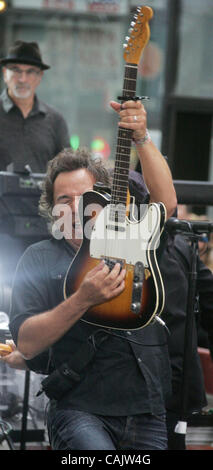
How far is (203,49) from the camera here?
29.8ft

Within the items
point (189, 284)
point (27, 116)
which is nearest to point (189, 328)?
point (189, 284)

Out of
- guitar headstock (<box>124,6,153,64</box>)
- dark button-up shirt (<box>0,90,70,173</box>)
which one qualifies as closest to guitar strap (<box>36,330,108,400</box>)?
guitar headstock (<box>124,6,153,64</box>)

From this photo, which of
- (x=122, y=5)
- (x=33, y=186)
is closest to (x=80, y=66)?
(x=122, y=5)

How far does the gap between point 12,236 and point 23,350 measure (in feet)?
5.02

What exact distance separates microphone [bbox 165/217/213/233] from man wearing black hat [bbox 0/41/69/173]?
264cm

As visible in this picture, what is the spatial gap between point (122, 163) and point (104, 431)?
945mm

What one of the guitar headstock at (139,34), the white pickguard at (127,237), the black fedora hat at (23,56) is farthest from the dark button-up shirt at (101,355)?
the black fedora hat at (23,56)

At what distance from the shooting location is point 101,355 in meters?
2.89

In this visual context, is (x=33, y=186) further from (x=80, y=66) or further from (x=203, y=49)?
(x=80, y=66)

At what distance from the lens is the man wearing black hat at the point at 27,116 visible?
17.4 ft

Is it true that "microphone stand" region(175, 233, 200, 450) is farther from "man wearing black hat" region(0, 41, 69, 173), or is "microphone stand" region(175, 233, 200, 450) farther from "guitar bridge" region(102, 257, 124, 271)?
"man wearing black hat" region(0, 41, 69, 173)

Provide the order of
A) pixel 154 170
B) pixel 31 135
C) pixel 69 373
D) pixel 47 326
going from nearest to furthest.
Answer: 1. pixel 47 326
2. pixel 69 373
3. pixel 154 170
4. pixel 31 135

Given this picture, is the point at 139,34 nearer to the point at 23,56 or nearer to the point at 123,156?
the point at 123,156

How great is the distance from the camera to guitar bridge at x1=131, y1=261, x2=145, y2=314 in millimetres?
2729
